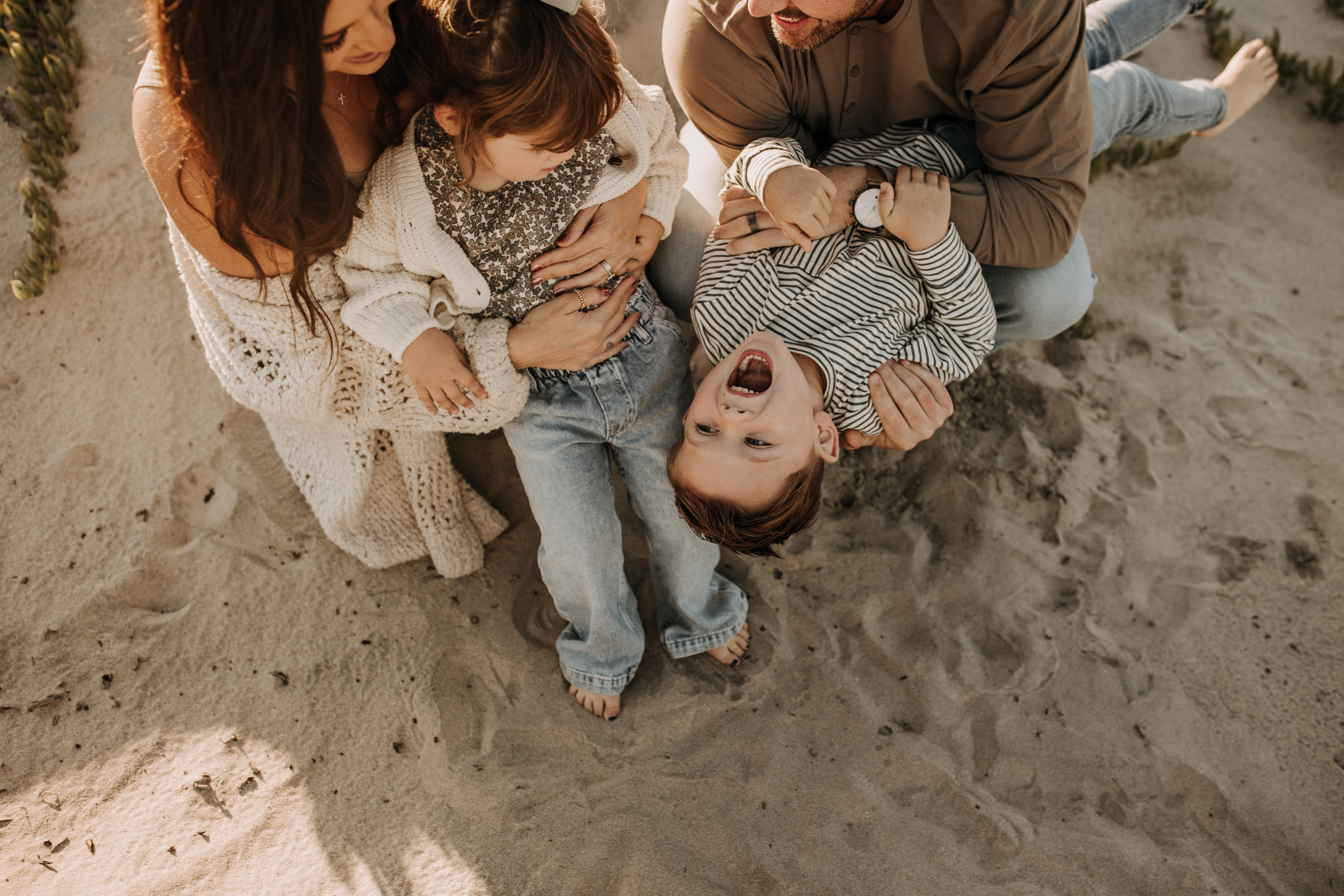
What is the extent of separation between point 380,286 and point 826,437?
1350 millimetres

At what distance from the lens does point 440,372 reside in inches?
85.8

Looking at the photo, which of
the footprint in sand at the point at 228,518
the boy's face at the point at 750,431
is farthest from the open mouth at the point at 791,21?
the footprint in sand at the point at 228,518

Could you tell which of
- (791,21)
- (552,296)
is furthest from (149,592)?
(791,21)

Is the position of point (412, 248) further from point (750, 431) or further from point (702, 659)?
point (702, 659)

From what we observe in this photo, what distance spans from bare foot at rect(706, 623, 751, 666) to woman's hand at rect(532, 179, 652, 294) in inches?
52.9

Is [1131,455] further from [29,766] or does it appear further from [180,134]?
[29,766]

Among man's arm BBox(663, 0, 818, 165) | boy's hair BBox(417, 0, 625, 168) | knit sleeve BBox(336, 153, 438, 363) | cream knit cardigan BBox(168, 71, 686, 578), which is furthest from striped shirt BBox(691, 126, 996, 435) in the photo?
knit sleeve BBox(336, 153, 438, 363)

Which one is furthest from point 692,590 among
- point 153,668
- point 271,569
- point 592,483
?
point 153,668

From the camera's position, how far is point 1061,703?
269 centimetres

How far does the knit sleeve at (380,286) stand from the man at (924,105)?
104 centimetres

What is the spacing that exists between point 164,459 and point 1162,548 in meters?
3.75

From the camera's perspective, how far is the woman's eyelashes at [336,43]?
1606 mm

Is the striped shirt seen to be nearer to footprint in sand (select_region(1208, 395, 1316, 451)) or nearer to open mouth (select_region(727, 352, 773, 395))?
open mouth (select_region(727, 352, 773, 395))

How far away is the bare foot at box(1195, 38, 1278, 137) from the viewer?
10.7 feet
